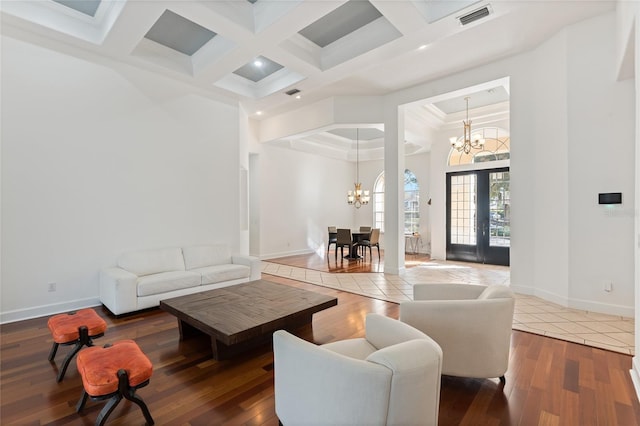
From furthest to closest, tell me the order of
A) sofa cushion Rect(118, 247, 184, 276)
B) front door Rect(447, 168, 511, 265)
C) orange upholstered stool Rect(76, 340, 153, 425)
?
front door Rect(447, 168, 511, 265)
sofa cushion Rect(118, 247, 184, 276)
orange upholstered stool Rect(76, 340, 153, 425)

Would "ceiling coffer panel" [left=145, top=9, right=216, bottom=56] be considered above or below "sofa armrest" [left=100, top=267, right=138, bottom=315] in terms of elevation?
above

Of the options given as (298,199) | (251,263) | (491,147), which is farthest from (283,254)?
(491,147)

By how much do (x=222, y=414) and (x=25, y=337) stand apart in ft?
9.04

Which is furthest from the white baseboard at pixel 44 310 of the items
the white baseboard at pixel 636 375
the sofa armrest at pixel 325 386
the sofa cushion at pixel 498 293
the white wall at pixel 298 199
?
the white baseboard at pixel 636 375

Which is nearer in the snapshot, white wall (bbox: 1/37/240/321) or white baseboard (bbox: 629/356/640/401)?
white baseboard (bbox: 629/356/640/401)

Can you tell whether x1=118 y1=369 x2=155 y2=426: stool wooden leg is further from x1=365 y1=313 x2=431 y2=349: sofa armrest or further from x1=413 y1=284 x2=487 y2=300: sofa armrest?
x1=413 y1=284 x2=487 y2=300: sofa armrest

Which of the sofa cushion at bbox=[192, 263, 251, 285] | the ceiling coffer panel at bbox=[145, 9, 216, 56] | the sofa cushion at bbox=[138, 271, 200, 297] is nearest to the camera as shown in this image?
the sofa cushion at bbox=[138, 271, 200, 297]

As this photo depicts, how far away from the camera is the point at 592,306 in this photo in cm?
388

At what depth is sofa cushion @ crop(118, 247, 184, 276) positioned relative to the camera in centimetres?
422

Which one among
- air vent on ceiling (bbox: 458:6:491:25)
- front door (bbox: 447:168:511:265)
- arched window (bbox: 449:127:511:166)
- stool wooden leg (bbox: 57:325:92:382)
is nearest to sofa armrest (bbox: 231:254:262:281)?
stool wooden leg (bbox: 57:325:92:382)

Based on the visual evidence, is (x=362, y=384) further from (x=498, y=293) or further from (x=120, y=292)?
(x=120, y=292)

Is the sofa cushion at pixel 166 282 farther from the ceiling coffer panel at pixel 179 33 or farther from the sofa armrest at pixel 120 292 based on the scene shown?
the ceiling coffer panel at pixel 179 33

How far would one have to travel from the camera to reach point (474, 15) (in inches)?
136

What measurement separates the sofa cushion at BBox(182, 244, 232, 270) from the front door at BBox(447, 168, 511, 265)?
237 inches
